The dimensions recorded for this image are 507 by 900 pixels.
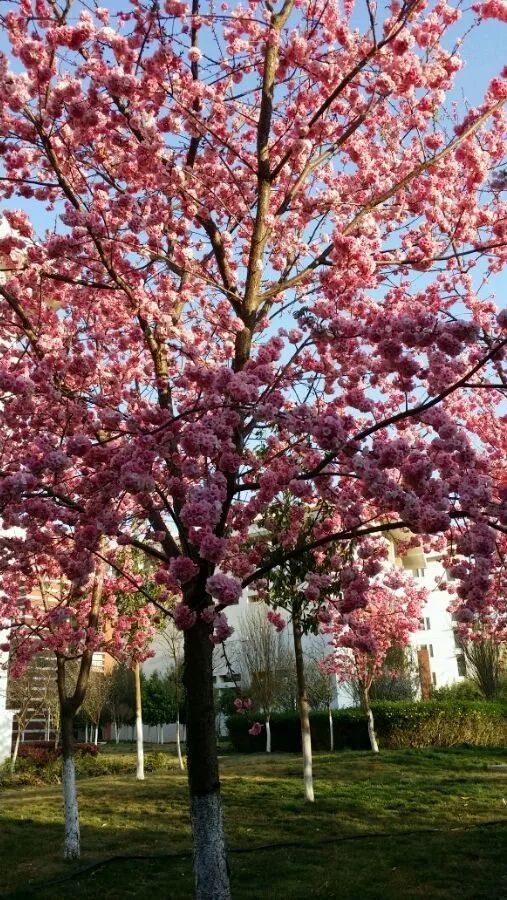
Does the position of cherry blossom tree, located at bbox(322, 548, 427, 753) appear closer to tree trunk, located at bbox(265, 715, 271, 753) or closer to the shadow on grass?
tree trunk, located at bbox(265, 715, 271, 753)

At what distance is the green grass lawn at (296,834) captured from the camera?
287 inches

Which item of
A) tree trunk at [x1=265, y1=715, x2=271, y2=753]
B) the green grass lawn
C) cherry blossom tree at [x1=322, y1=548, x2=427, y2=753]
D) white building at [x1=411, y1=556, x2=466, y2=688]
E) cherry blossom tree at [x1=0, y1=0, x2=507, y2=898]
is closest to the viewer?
cherry blossom tree at [x1=0, y1=0, x2=507, y2=898]

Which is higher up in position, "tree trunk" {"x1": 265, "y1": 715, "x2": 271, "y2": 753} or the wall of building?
the wall of building

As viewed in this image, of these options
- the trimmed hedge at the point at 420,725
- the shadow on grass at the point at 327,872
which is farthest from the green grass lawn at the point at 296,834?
the trimmed hedge at the point at 420,725

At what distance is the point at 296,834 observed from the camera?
980cm

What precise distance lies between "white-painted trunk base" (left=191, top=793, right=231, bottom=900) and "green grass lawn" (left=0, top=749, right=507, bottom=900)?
6.98 feet

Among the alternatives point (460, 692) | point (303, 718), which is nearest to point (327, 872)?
point (303, 718)

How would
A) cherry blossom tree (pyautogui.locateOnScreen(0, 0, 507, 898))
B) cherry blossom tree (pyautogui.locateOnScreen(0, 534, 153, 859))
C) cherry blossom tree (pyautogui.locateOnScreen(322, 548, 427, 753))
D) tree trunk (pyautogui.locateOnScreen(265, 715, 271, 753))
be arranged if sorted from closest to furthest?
cherry blossom tree (pyautogui.locateOnScreen(0, 0, 507, 898)) → cherry blossom tree (pyautogui.locateOnScreen(0, 534, 153, 859)) → cherry blossom tree (pyautogui.locateOnScreen(322, 548, 427, 753)) → tree trunk (pyautogui.locateOnScreen(265, 715, 271, 753))

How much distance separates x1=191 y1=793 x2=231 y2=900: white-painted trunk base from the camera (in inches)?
196

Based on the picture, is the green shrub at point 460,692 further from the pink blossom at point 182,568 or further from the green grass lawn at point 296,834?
the pink blossom at point 182,568

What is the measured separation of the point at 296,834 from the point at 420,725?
1153cm

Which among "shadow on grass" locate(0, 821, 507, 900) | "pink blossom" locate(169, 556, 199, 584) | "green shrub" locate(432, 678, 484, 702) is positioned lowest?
"shadow on grass" locate(0, 821, 507, 900)

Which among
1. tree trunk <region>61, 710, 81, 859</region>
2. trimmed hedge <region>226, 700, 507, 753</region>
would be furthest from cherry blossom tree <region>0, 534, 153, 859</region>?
trimmed hedge <region>226, 700, 507, 753</region>

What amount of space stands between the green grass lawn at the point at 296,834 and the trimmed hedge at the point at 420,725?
409 centimetres
